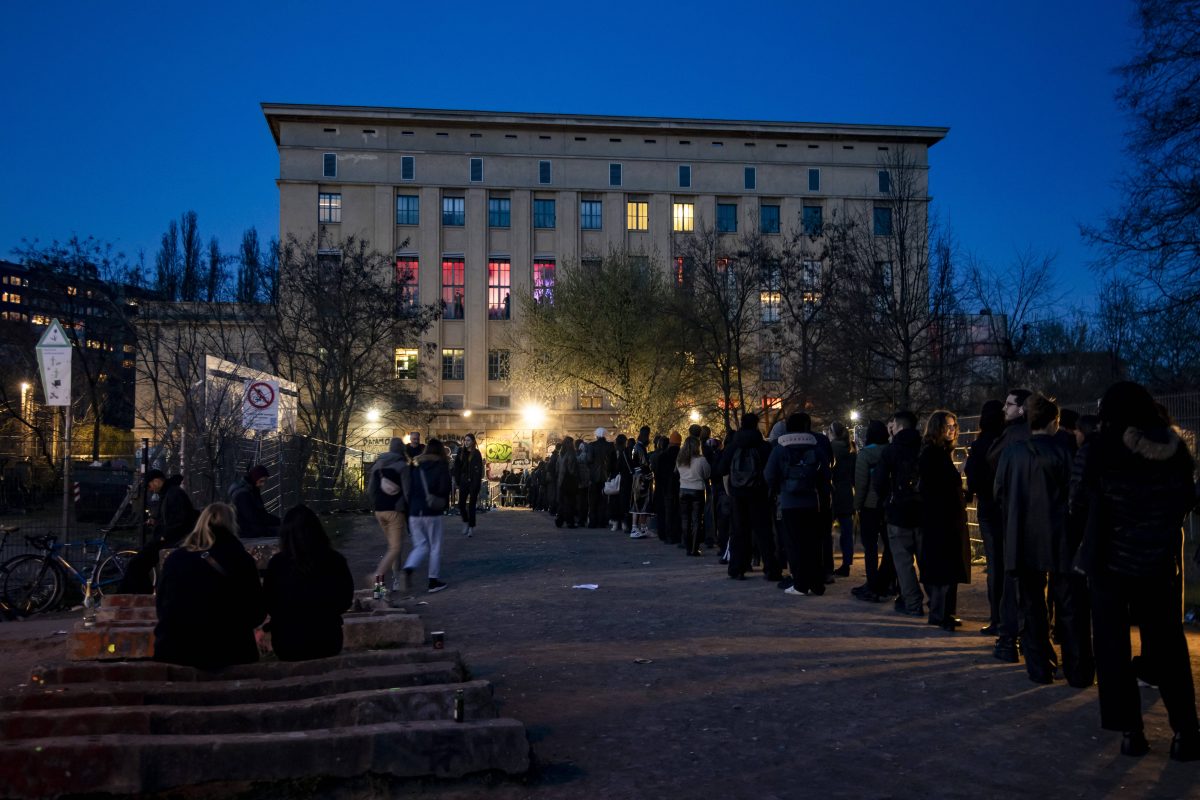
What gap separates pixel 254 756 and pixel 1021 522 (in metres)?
5.21

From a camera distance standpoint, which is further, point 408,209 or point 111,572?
point 408,209

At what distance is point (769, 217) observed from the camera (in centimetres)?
7050

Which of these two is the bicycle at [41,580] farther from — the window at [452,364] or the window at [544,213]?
the window at [544,213]

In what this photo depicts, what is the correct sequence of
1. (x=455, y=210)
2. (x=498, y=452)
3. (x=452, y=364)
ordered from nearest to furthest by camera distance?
(x=498, y=452)
(x=452, y=364)
(x=455, y=210)

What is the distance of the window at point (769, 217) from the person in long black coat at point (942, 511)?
6078cm

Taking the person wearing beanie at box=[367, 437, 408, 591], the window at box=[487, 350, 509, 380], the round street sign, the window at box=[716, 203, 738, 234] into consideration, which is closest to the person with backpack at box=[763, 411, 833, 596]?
the person wearing beanie at box=[367, 437, 408, 591]

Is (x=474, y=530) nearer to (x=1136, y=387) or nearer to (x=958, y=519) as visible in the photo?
(x=958, y=519)

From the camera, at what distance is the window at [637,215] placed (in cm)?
6969

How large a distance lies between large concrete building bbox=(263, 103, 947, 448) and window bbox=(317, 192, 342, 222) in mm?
92

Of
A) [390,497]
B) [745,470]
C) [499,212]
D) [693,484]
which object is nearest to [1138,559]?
[745,470]

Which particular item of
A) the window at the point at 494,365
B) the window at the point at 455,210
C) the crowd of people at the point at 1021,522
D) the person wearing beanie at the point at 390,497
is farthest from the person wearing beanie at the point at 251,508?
the window at the point at 455,210

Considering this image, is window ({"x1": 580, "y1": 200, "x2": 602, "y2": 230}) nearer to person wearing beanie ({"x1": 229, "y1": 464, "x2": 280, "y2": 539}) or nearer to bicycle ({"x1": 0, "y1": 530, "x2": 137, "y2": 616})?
person wearing beanie ({"x1": 229, "y1": 464, "x2": 280, "y2": 539})

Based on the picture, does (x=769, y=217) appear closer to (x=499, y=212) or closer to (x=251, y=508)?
(x=499, y=212)

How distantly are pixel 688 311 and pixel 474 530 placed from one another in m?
16.6
